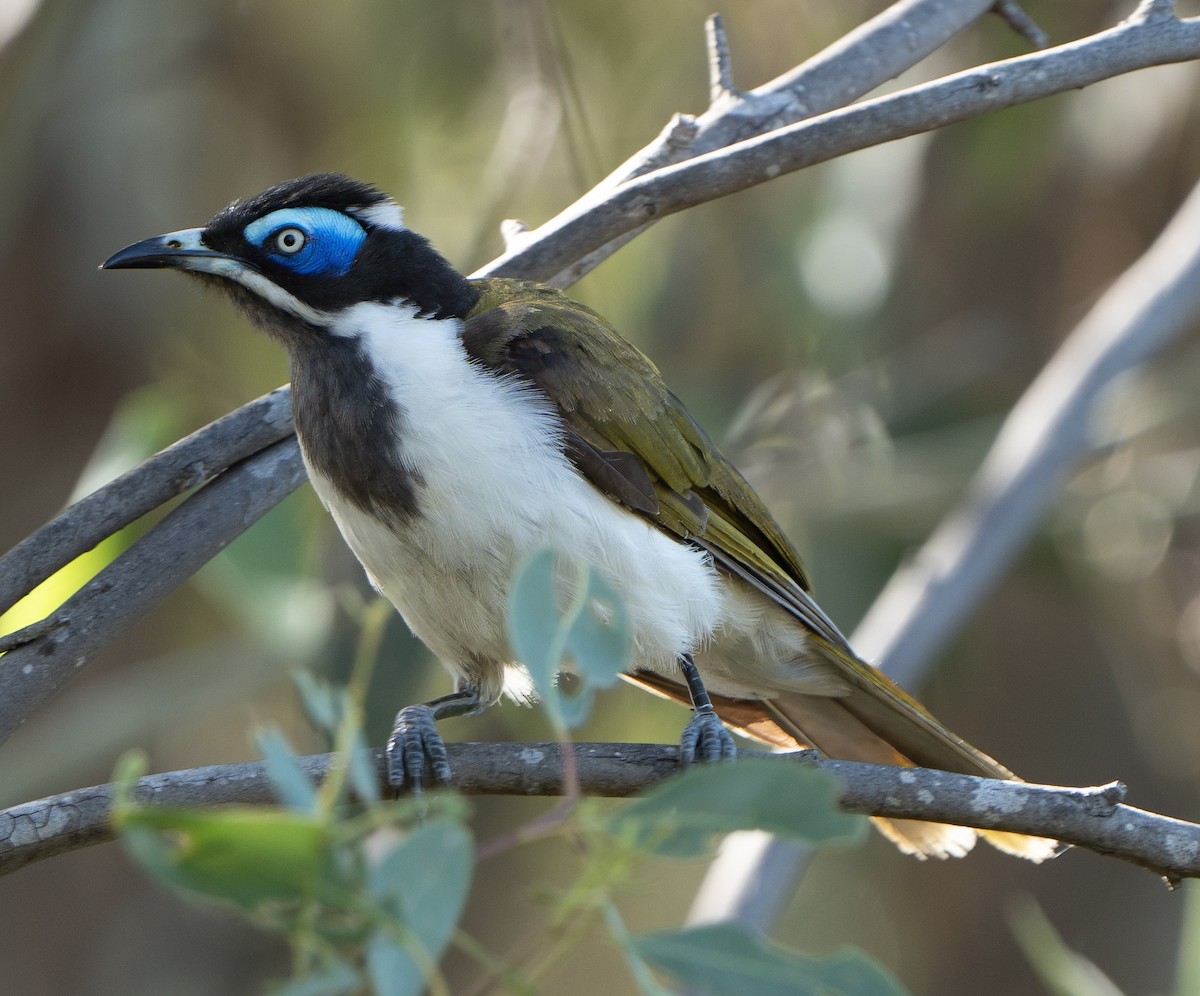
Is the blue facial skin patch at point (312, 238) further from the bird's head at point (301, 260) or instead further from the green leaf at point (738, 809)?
the green leaf at point (738, 809)

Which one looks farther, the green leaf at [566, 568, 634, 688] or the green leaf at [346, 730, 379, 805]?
the green leaf at [566, 568, 634, 688]

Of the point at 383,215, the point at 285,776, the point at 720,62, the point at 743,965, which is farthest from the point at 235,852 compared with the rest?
the point at 720,62

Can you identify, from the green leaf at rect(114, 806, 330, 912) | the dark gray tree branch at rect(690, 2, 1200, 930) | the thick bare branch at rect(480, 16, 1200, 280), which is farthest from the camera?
the dark gray tree branch at rect(690, 2, 1200, 930)

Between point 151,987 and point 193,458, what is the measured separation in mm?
4910

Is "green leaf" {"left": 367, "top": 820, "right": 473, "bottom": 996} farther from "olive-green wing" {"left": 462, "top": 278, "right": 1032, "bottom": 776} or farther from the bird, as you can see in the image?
"olive-green wing" {"left": 462, "top": 278, "right": 1032, "bottom": 776}

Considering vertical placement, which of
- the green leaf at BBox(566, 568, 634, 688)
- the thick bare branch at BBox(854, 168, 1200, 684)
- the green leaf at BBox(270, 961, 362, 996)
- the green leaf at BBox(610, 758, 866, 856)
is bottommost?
the thick bare branch at BBox(854, 168, 1200, 684)

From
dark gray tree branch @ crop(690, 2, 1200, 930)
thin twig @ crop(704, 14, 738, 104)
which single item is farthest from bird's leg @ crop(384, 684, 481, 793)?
dark gray tree branch @ crop(690, 2, 1200, 930)

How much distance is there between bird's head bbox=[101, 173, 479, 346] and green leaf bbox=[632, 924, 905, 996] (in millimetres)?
1922

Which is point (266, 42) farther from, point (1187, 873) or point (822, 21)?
point (1187, 873)

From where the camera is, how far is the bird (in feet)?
9.34

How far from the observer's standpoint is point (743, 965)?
4.59 ft

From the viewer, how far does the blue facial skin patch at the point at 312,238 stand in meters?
3.06

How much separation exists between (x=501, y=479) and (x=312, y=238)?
688 mm

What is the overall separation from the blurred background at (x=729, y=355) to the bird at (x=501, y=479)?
217 centimetres
